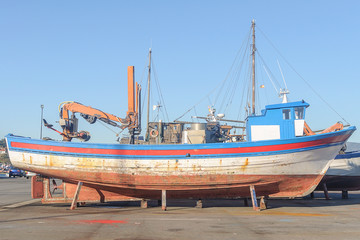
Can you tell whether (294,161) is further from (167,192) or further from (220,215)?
(167,192)

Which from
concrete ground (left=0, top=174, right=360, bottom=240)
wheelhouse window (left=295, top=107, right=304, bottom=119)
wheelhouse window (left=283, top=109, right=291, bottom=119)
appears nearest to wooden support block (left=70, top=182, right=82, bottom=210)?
concrete ground (left=0, top=174, right=360, bottom=240)

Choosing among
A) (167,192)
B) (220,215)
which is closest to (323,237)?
(220,215)

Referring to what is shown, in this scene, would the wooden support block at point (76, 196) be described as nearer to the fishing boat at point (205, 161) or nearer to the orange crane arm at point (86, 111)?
the fishing boat at point (205, 161)

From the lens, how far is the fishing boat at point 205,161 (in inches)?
590

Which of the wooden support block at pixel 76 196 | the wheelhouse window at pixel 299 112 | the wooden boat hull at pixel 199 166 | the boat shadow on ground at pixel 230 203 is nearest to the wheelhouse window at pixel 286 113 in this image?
the wheelhouse window at pixel 299 112

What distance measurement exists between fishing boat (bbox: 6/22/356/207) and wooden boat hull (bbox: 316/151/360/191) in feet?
20.7

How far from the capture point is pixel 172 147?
15.2 meters

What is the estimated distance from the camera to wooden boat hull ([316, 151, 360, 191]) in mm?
21375

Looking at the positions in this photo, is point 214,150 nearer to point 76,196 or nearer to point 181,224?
point 181,224

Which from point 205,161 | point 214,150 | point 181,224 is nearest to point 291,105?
point 214,150

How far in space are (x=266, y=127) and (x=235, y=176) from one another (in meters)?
3.07

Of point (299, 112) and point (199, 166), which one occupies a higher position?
point (299, 112)

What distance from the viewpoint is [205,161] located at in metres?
15.1

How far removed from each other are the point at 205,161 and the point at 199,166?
Answer: 1.13 ft
